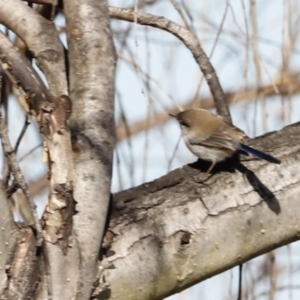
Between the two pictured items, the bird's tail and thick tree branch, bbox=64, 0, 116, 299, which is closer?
thick tree branch, bbox=64, 0, 116, 299

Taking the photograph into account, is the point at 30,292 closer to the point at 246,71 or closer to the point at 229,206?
the point at 229,206

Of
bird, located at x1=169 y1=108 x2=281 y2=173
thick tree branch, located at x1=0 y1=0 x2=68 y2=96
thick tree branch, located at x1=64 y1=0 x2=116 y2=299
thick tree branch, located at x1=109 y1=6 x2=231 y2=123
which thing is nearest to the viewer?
thick tree branch, located at x1=64 y1=0 x2=116 y2=299

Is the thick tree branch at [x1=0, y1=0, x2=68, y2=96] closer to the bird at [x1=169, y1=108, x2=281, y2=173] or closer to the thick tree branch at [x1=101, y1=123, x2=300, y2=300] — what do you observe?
the thick tree branch at [x1=101, y1=123, x2=300, y2=300]

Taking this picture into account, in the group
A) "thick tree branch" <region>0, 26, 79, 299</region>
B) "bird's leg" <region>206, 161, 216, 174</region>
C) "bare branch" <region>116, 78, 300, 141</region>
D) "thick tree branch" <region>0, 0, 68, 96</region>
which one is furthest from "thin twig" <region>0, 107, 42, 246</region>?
"bare branch" <region>116, 78, 300, 141</region>

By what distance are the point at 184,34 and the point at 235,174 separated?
1.27ft

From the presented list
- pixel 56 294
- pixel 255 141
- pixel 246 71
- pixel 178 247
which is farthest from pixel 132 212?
pixel 246 71

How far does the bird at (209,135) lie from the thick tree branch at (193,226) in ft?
0.70

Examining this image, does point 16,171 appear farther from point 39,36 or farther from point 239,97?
point 239,97

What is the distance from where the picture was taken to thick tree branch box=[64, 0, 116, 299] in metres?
1.36

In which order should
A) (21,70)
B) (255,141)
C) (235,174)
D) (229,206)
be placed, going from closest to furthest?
(21,70)
(229,206)
(235,174)
(255,141)

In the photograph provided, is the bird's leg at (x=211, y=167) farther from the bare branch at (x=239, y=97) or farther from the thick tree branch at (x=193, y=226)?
the bare branch at (x=239, y=97)

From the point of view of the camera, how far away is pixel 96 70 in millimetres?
1520

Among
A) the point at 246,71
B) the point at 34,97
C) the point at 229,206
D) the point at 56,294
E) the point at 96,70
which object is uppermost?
the point at 246,71

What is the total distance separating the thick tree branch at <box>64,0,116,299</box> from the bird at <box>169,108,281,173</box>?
1.29ft
